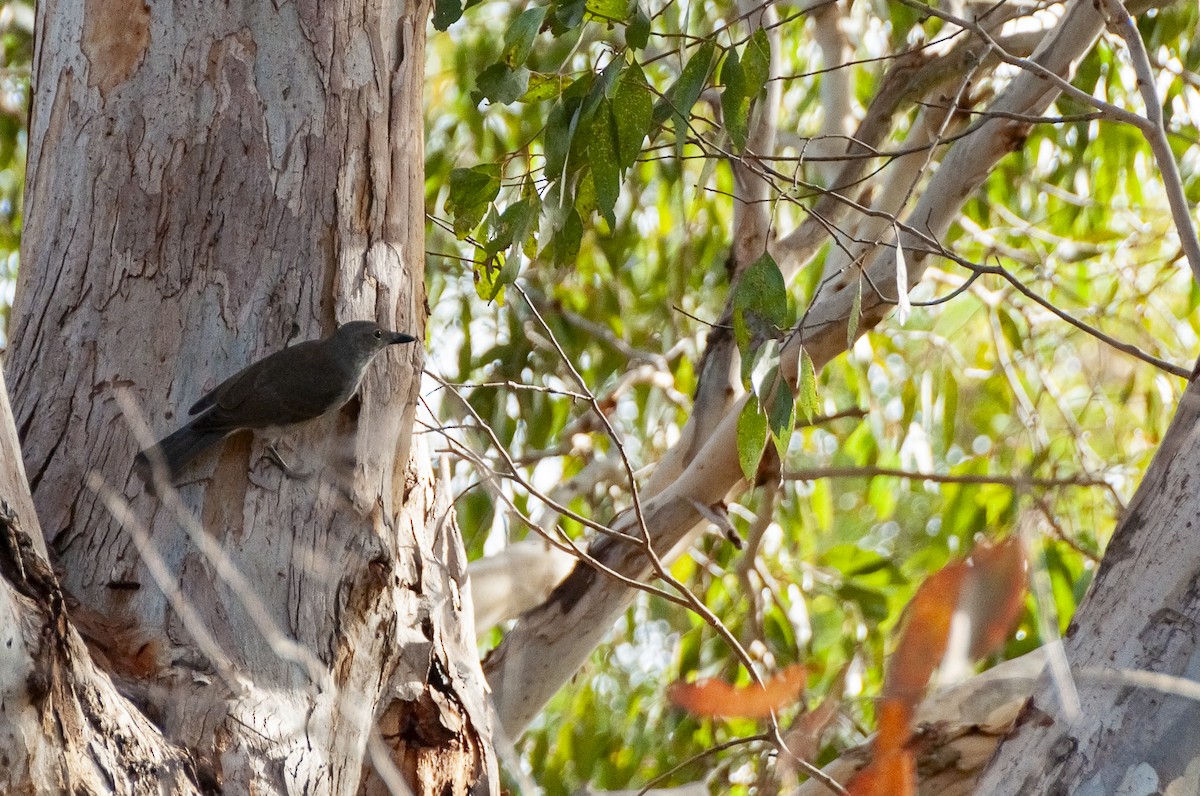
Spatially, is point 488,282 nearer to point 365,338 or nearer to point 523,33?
point 365,338

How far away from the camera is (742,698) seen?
214 centimetres

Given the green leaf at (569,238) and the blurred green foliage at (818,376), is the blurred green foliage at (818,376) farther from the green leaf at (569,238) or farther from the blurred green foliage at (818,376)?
the green leaf at (569,238)

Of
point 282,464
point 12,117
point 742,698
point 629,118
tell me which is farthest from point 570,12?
point 12,117

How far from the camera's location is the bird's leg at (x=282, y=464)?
6.39 feet

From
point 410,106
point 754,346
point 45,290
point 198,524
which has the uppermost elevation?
point 410,106

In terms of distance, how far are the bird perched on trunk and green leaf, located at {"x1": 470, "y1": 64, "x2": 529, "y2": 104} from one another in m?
0.50

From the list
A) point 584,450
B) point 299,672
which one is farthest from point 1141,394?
point 299,672

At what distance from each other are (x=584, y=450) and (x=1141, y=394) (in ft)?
7.99

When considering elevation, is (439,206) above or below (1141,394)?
above

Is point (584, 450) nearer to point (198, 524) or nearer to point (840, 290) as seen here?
point (840, 290)

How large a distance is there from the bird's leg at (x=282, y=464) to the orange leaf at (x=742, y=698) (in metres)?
0.83

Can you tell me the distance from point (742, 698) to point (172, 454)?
1.07 m

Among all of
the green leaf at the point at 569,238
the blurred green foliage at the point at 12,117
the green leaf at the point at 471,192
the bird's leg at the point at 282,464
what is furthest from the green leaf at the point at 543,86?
the blurred green foliage at the point at 12,117

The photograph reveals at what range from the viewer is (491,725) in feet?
7.29
